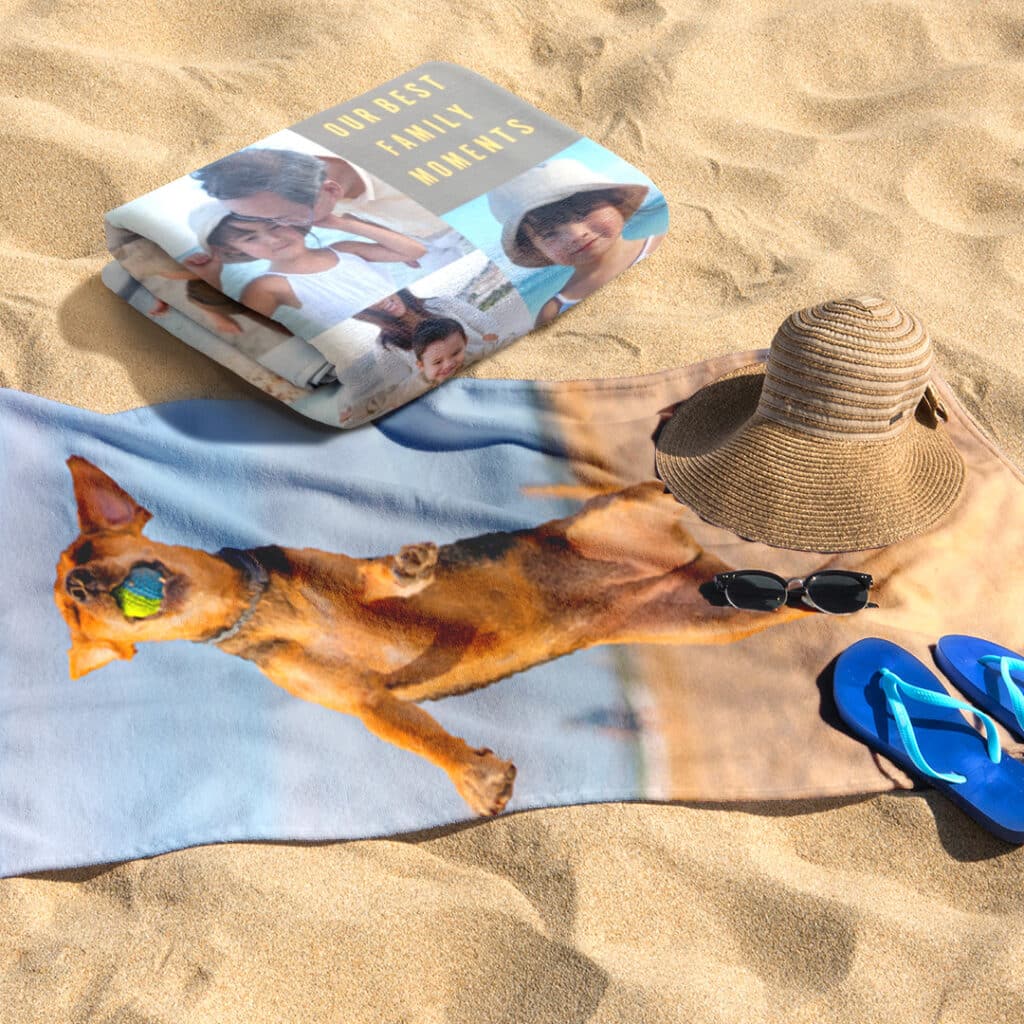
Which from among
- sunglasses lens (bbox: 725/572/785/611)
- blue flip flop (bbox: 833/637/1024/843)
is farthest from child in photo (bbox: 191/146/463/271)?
blue flip flop (bbox: 833/637/1024/843)

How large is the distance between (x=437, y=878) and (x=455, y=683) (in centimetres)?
25

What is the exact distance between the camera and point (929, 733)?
4.49ft

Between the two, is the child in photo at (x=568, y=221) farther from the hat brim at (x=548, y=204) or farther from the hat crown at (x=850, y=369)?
the hat crown at (x=850, y=369)

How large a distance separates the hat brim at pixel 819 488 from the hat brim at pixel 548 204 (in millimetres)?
464

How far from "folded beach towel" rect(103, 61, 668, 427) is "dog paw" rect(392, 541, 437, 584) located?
0.25m

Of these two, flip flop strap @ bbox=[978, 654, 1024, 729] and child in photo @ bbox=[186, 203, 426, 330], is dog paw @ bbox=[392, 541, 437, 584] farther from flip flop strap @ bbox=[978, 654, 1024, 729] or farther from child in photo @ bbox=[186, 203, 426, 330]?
flip flop strap @ bbox=[978, 654, 1024, 729]

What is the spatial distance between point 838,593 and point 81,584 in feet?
3.38

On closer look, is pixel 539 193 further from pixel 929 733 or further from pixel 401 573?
pixel 929 733

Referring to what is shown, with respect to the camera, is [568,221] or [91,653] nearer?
[91,653]

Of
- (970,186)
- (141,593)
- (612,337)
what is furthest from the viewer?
(970,186)

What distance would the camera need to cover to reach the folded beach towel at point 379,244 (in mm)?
1654

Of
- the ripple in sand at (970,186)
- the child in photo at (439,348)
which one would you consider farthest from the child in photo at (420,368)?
the ripple in sand at (970,186)

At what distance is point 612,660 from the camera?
Result: 4.77 feet

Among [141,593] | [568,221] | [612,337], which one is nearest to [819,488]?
[612,337]
